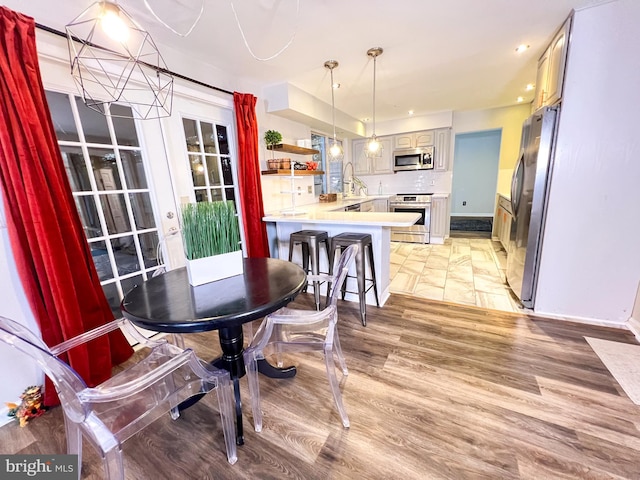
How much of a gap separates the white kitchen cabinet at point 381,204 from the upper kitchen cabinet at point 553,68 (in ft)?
9.32

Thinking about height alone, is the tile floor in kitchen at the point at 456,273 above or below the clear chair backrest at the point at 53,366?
below

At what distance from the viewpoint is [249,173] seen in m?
2.78

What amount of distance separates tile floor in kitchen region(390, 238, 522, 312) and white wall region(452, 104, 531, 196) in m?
1.28

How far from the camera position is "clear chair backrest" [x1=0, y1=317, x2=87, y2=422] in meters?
0.80

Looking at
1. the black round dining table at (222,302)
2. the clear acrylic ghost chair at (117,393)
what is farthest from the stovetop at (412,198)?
the clear acrylic ghost chair at (117,393)

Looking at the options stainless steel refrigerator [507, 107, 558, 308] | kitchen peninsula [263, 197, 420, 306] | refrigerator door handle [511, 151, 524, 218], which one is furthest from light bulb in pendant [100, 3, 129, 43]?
refrigerator door handle [511, 151, 524, 218]

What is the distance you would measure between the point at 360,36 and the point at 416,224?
357 centimetres

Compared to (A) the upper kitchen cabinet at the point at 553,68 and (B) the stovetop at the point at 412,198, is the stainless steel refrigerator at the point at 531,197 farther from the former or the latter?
(B) the stovetop at the point at 412,198

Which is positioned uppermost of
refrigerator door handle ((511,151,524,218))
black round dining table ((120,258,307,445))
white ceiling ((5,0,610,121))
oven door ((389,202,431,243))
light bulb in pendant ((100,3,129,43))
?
white ceiling ((5,0,610,121))

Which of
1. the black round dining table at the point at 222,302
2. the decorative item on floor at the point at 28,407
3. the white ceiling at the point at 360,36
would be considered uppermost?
the white ceiling at the point at 360,36

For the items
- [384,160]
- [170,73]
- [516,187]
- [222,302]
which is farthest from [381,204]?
[222,302]

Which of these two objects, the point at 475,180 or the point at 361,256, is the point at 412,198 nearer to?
the point at 475,180

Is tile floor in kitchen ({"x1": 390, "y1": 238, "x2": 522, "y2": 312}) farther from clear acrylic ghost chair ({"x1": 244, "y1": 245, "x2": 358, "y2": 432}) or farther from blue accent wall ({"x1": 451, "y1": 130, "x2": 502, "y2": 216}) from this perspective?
blue accent wall ({"x1": 451, "y1": 130, "x2": 502, "y2": 216})

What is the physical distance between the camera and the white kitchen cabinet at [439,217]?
15.9ft
